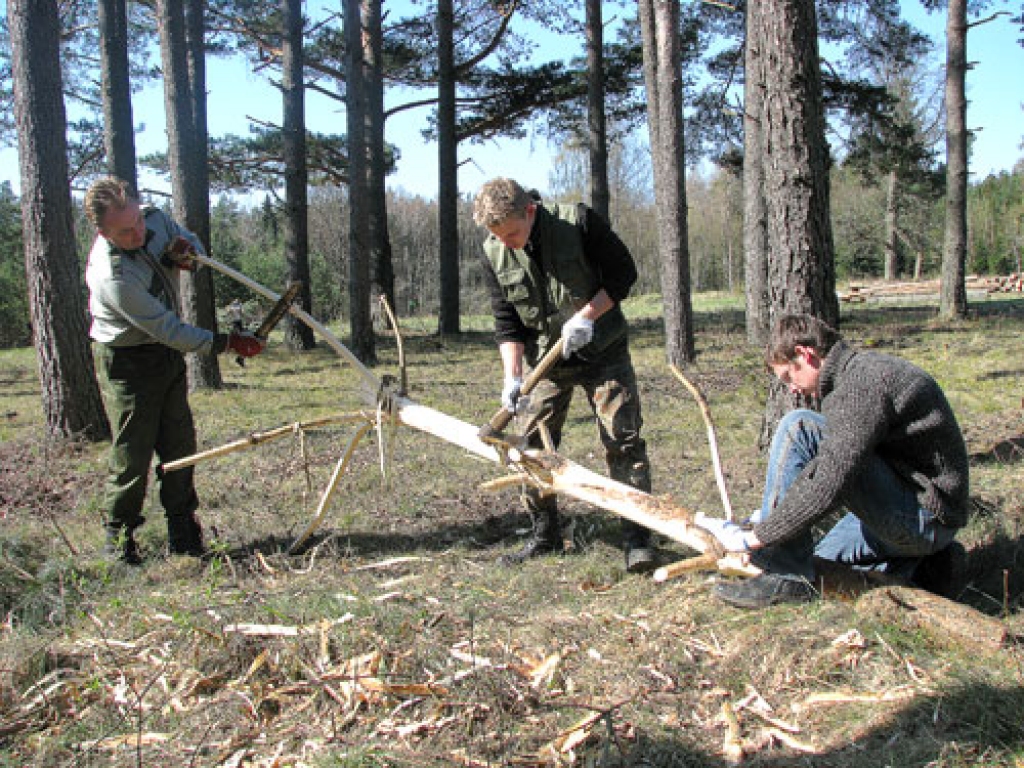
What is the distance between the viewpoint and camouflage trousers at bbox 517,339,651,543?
3646 millimetres

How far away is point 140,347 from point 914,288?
2361cm

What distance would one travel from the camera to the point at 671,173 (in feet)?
31.2

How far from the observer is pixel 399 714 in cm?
245

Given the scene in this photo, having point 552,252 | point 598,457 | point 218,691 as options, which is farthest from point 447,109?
point 218,691

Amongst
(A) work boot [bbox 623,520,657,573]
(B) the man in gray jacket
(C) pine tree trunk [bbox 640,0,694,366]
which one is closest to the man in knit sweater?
(A) work boot [bbox 623,520,657,573]

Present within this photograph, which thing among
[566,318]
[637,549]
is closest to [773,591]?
[637,549]

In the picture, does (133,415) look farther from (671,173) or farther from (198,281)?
(671,173)

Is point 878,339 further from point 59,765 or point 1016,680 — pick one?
point 59,765

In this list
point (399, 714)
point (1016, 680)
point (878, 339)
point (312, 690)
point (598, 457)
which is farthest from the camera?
point (878, 339)

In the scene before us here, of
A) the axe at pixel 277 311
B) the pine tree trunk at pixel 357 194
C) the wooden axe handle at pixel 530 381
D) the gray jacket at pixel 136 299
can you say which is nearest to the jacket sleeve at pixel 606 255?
the wooden axe handle at pixel 530 381

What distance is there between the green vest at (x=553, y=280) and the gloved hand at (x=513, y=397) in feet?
0.99

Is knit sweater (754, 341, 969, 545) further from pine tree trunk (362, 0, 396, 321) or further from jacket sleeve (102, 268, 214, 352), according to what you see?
pine tree trunk (362, 0, 396, 321)

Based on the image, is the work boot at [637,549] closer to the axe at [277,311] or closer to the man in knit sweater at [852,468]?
the man in knit sweater at [852,468]

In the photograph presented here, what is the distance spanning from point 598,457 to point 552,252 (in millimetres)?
2490
